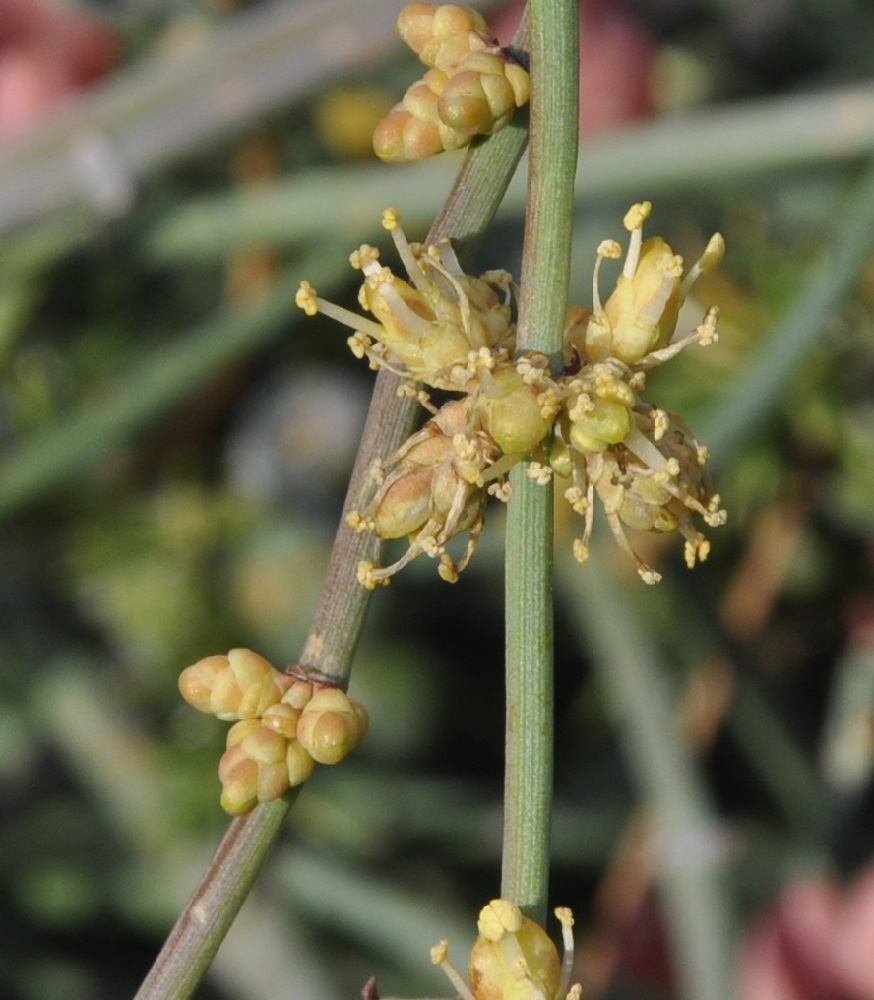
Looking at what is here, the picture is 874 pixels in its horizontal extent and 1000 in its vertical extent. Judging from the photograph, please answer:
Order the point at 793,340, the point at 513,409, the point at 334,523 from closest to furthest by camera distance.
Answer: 1. the point at 513,409
2. the point at 793,340
3. the point at 334,523

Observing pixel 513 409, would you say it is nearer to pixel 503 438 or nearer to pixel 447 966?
pixel 503 438

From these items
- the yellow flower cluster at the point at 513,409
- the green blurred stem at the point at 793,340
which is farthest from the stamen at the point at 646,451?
the green blurred stem at the point at 793,340

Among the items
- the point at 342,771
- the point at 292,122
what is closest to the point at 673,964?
the point at 342,771

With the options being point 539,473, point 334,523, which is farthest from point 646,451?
point 334,523

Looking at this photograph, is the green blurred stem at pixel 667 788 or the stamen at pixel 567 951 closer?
the stamen at pixel 567 951

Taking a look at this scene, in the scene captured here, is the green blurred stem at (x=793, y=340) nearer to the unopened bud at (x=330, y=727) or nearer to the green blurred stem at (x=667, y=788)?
the green blurred stem at (x=667, y=788)

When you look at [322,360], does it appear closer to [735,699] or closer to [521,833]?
[735,699]
